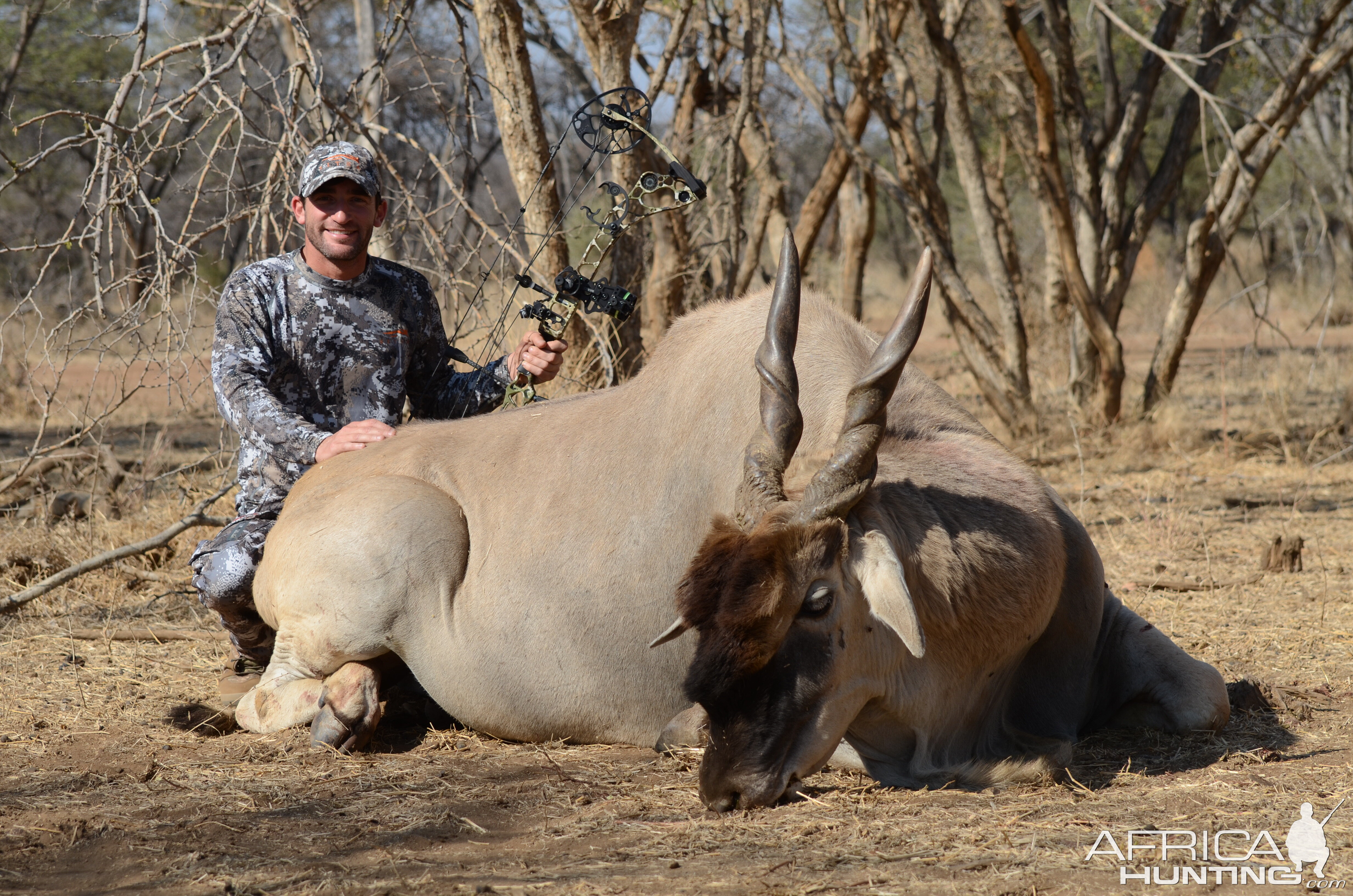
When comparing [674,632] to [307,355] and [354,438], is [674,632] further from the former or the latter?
[307,355]

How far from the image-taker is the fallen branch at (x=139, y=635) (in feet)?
17.6

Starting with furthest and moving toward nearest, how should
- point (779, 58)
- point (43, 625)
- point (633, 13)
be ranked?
1. point (779, 58)
2. point (633, 13)
3. point (43, 625)

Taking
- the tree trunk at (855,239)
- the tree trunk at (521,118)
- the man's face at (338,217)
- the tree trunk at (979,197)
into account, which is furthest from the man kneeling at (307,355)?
the tree trunk at (855,239)

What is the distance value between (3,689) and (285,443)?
4.96 feet

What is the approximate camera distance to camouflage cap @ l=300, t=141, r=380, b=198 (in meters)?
4.70

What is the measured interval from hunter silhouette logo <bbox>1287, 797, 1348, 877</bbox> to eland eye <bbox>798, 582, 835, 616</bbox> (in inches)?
47.3

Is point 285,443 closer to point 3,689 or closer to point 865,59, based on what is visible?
point 3,689

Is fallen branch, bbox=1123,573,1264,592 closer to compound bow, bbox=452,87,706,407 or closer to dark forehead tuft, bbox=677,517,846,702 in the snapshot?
compound bow, bbox=452,87,706,407

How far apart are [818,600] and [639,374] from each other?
4.71 feet

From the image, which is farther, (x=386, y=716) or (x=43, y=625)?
(x=43, y=625)

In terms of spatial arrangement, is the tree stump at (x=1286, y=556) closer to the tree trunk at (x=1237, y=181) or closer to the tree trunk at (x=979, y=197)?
the tree trunk at (x=1237, y=181)

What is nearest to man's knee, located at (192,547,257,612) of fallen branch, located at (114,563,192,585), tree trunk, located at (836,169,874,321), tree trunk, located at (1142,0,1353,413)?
fallen branch, located at (114,563,192,585)

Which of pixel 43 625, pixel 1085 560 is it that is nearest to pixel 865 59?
pixel 1085 560

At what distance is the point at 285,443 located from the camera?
436 cm
